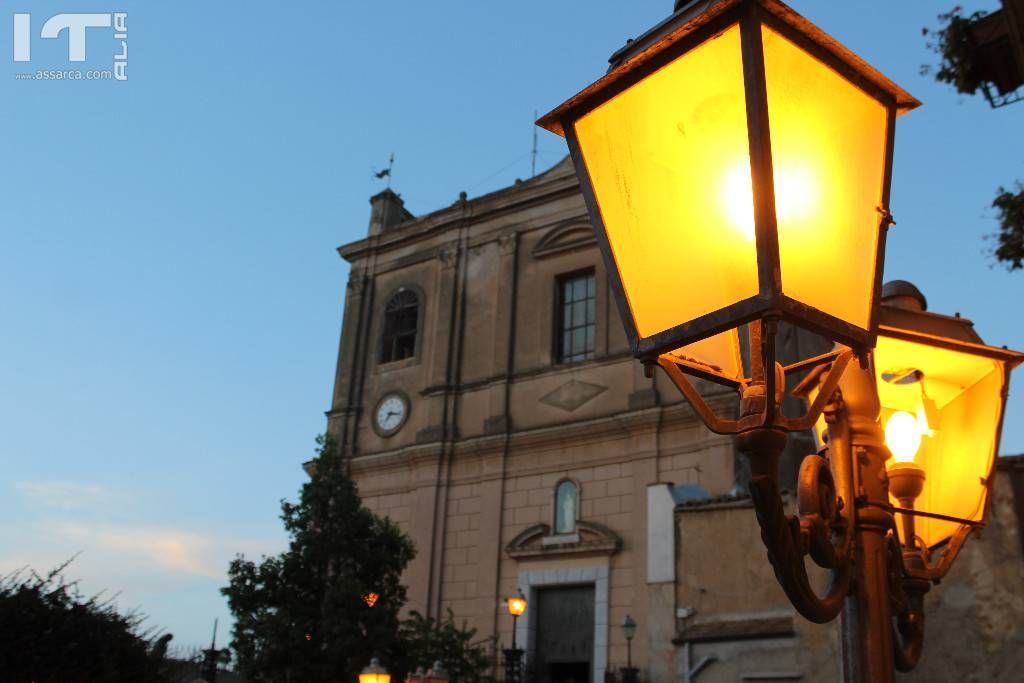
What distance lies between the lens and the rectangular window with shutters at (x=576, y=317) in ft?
68.2

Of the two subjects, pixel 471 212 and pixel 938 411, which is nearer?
pixel 938 411

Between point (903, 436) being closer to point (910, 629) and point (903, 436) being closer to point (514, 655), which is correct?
point (910, 629)

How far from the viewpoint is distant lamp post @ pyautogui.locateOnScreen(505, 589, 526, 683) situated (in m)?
16.9

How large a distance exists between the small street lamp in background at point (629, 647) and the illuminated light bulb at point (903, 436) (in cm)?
1307

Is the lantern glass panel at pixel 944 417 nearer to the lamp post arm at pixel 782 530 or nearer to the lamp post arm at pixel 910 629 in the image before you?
the lamp post arm at pixel 910 629

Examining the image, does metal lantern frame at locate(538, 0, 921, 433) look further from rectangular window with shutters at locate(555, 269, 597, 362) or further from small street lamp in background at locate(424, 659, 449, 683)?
rectangular window with shutters at locate(555, 269, 597, 362)

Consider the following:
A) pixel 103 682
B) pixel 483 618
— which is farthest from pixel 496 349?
pixel 103 682

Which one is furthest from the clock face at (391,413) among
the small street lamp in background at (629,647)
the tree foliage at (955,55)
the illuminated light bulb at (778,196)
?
the illuminated light bulb at (778,196)

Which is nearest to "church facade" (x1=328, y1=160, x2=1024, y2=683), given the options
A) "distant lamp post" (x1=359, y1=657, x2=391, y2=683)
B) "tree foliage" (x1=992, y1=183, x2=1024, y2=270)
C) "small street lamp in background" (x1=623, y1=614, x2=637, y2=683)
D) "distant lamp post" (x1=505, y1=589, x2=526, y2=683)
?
"small street lamp in background" (x1=623, y1=614, x2=637, y2=683)

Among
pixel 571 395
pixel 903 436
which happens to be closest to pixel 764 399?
pixel 903 436

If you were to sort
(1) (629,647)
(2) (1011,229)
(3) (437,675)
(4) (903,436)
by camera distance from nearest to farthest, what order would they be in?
(4) (903,436) < (2) (1011,229) < (3) (437,675) < (1) (629,647)

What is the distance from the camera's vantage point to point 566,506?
19406 mm

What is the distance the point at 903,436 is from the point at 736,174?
162cm

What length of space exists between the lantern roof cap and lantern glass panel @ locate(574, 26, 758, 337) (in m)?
0.03
